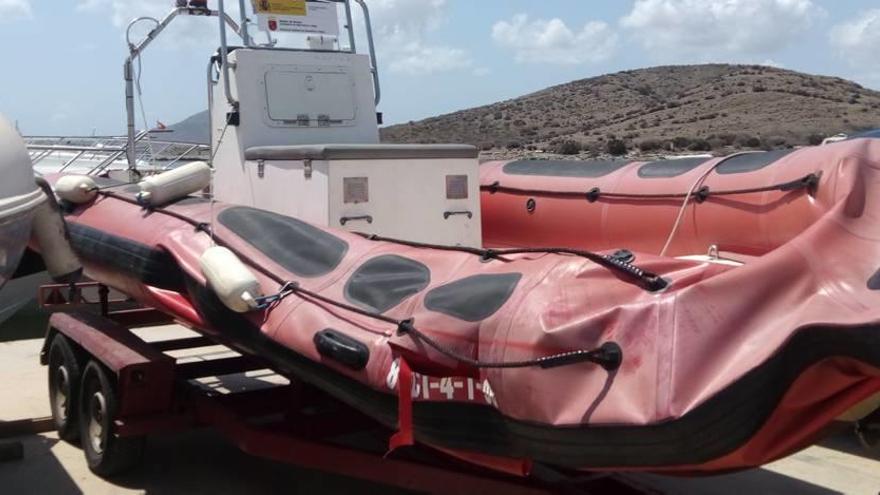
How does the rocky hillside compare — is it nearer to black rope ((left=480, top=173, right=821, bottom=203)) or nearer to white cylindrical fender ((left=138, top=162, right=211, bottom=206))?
black rope ((left=480, top=173, right=821, bottom=203))

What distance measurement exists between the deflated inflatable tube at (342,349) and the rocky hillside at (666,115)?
9631 mm

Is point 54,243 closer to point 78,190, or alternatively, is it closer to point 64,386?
point 78,190

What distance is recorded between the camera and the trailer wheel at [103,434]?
479 centimetres

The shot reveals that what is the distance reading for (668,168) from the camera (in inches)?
214

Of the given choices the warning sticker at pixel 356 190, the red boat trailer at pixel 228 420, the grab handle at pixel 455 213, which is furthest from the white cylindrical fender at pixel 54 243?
the grab handle at pixel 455 213

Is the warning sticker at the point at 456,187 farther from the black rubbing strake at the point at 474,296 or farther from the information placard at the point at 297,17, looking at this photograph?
the black rubbing strake at the point at 474,296

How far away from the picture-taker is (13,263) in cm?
411

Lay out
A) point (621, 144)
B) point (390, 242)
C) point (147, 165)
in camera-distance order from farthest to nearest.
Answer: point (621, 144), point (147, 165), point (390, 242)

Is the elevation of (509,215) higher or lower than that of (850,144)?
lower

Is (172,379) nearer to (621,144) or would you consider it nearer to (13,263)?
(13,263)

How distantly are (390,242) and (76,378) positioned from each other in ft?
7.73

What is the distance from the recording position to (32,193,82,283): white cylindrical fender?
14.3 feet

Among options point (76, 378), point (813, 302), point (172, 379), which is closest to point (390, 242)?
point (172, 379)

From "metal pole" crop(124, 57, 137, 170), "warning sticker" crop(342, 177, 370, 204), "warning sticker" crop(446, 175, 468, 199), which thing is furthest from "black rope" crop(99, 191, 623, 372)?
"metal pole" crop(124, 57, 137, 170)
